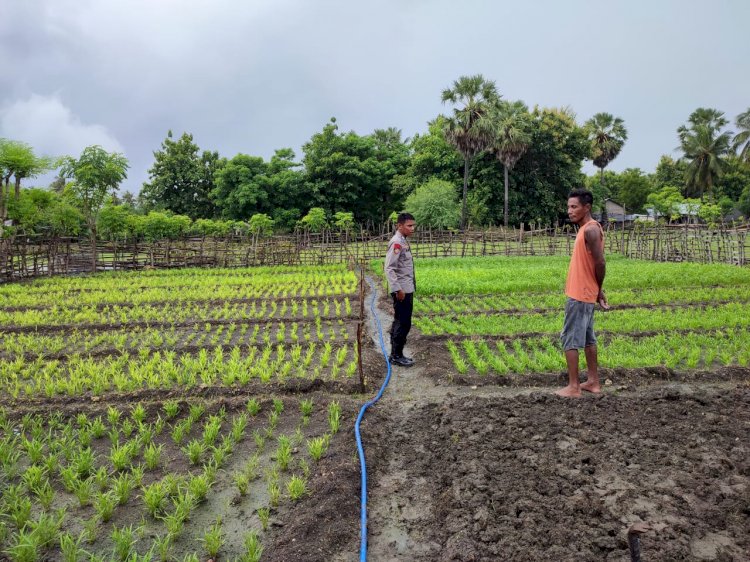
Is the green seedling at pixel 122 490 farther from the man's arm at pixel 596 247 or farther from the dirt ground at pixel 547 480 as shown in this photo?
the man's arm at pixel 596 247

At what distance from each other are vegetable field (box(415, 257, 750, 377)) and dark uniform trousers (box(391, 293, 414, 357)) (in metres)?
0.81

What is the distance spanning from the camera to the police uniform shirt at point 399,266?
6.26 metres

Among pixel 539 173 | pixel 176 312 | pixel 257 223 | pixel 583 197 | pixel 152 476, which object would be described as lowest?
pixel 152 476

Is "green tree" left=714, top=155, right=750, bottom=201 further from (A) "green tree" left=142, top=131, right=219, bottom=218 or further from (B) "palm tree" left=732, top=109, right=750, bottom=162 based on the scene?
(A) "green tree" left=142, top=131, right=219, bottom=218

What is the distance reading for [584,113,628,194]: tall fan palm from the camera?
4847 cm

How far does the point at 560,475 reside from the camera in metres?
3.49

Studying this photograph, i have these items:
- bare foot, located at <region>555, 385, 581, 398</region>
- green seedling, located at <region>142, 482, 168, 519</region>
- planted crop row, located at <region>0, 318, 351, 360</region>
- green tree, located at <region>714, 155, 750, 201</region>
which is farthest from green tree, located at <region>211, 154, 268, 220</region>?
green tree, located at <region>714, 155, 750, 201</region>

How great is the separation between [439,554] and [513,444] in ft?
4.70

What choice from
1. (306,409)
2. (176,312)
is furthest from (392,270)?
(176,312)

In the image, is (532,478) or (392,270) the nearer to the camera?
(532,478)

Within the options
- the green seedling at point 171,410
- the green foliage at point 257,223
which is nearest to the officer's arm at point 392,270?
the green seedling at point 171,410

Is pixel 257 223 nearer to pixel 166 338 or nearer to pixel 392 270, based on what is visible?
pixel 166 338

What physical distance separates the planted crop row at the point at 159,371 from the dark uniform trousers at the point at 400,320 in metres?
0.67

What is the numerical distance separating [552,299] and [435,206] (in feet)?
79.7
